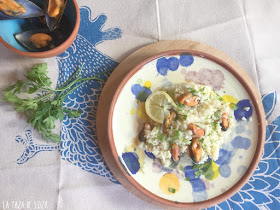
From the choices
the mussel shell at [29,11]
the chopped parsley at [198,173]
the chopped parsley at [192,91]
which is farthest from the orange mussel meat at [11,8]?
the chopped parsley at [198,173]

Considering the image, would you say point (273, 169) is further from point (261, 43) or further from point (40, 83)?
point (40, 83)

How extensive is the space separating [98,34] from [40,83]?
41 cm

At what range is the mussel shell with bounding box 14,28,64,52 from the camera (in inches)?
49.1

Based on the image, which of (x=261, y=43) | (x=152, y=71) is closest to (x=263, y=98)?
(x=261, y=43)

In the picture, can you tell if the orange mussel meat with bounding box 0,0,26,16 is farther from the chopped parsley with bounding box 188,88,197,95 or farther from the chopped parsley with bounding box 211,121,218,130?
the chopped parsley with bounding box 211,121,218,130

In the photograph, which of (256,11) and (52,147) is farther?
(256,11)

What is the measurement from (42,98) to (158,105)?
595 mm

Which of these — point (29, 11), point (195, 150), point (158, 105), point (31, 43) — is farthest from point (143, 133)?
point (29, 11)

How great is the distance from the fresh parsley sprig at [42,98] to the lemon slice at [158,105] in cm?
31

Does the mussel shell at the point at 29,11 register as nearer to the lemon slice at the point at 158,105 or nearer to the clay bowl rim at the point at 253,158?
the clay bowl rim at the point at 253,158

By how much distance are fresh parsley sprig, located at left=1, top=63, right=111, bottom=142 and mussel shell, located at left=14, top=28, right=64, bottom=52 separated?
91 millimetres

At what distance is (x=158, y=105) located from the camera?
125cm

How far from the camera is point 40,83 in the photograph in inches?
50.2

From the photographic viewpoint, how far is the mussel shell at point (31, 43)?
1246 millimetres
